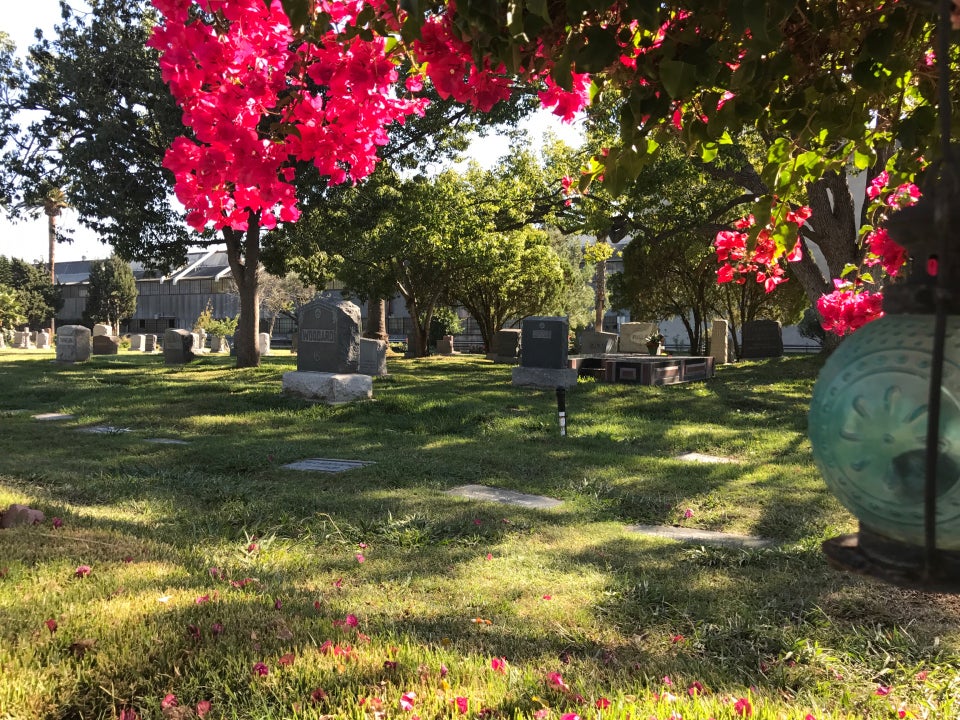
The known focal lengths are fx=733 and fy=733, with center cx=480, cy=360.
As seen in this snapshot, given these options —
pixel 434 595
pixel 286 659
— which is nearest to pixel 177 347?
pixel 434 595

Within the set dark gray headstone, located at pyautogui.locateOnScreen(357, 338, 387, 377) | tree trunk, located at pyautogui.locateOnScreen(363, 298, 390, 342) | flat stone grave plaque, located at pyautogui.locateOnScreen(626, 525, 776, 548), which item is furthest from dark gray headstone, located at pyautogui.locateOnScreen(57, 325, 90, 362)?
flat stone grave plaque, located at pyautogui.locateOnScreen(626, 525, 776, 548)

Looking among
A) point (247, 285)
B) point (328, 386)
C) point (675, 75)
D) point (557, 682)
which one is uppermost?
point (247, 285)

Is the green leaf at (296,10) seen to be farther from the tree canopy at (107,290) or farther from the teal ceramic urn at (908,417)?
the tree canopy at (107,290)

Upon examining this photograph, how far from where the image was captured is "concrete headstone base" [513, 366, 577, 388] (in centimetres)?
1645

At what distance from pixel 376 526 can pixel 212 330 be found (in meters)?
43.0

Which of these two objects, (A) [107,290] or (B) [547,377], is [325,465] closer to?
(B) [547,377]

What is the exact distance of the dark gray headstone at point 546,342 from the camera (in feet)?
54.9

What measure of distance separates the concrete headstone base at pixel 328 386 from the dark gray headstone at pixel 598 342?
50.3 ft

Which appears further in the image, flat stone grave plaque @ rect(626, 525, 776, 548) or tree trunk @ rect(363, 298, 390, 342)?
tree trunk @ rect(363, 298, 390, 342)

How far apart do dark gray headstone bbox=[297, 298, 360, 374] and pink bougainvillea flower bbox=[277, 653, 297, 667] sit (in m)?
10.6

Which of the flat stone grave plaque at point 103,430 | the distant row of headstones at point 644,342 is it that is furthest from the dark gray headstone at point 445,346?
the flat stone grave plaque at point 103,430

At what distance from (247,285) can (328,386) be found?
414 inches

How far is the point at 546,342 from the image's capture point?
662 inches

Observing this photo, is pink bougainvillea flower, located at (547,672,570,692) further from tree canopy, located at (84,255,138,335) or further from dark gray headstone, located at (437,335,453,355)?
tree canopy, located at (84,255,138,335)
